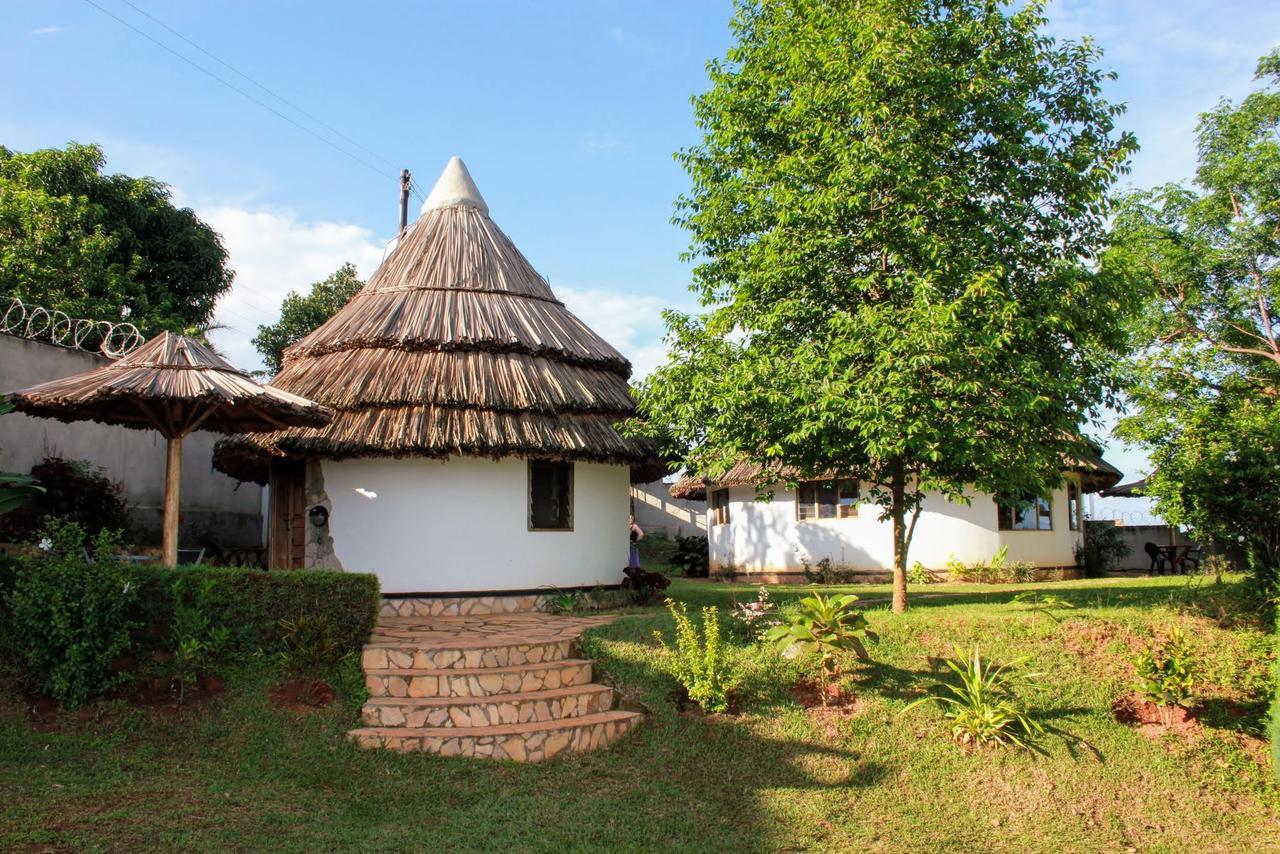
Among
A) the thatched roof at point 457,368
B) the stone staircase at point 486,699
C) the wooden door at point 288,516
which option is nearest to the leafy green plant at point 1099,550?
the thatched roof at point 457,368

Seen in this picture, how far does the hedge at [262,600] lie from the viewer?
861 cm

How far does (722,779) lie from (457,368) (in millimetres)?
7421

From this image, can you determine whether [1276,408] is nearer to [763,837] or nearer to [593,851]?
[763,837]

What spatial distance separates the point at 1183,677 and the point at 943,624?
2372 millimetres

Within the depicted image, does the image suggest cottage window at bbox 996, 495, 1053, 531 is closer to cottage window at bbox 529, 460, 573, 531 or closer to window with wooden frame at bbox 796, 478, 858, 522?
window with wooden frame at bbox 796, 478, 858, 522

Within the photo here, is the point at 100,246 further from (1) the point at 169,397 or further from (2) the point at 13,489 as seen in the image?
(2) the point at 13,489

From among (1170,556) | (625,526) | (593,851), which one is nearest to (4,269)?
(625,526)

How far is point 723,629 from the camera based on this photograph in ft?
34.6

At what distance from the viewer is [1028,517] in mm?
22234

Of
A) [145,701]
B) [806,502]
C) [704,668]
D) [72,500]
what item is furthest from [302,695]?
[806,502]

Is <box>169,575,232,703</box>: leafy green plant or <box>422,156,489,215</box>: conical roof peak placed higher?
<box>422,156,489,215</box>: conical roof peak

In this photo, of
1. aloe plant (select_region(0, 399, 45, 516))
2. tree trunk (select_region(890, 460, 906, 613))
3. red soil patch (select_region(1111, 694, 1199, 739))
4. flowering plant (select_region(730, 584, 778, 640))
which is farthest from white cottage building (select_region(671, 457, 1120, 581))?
aloe plant (select_region(0, 399, 45, 516))

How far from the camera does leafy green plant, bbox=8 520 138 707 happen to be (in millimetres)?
7918

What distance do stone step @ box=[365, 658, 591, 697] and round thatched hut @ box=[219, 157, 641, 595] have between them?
3.91 metres
